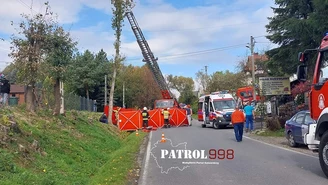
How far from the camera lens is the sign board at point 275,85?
94.5ft

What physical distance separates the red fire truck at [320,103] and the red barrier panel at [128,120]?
21.9 m

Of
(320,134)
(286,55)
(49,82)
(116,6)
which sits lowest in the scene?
(320,134)

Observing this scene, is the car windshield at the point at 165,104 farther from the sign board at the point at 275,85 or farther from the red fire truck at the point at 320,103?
the red fire truck at the point at 320,103

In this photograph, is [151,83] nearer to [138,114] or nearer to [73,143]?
[138,114]

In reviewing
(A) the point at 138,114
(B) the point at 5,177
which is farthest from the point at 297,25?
(B) the point at 5,177

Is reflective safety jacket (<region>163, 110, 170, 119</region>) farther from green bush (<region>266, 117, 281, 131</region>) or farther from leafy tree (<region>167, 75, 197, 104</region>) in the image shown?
leafy tree (<region>167, 75, 197, 104</region>)

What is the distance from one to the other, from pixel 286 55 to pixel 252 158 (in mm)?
17232

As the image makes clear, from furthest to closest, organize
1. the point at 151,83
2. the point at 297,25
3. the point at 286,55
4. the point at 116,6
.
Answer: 1. the point at 151,83
2. the point at 116,6
3. the point at 286,55
4. the point at 297,25

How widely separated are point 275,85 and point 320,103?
19.7 metres

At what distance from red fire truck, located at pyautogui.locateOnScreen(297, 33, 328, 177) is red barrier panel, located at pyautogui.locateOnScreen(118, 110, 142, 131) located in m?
21.9

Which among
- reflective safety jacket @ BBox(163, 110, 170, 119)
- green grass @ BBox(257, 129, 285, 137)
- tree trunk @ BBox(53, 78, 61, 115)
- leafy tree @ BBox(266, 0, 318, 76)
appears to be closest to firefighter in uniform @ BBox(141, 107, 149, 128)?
reflective safety jacket @ BBox(163, 110, 170, 119)

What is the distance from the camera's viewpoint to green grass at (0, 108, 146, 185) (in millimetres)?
9180

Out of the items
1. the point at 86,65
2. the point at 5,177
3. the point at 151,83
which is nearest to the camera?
the point at 5,177

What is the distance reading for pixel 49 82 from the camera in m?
18.2
